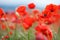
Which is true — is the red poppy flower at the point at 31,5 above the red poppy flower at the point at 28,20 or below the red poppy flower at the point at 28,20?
above

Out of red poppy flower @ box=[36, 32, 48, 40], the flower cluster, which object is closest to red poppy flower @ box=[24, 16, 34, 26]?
the flower cluster

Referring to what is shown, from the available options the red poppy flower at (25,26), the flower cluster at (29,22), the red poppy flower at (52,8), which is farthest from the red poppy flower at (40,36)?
the red poppy flower at (52,8)

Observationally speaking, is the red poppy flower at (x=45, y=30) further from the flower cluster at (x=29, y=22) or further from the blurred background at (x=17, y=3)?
the blurred background at (x=17, y=3)

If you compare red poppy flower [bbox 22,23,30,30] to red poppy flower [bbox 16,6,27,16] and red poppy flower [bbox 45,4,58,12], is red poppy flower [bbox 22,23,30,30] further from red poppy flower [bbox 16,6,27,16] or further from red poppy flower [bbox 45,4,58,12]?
red poppy flower [bbox 45,4,58,12]

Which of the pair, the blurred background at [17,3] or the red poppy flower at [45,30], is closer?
the red poppy flower at [45,30]

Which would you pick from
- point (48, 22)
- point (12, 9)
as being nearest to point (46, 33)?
point (48, 22)

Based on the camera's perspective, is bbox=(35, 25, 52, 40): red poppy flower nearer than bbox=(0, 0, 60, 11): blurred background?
Yes

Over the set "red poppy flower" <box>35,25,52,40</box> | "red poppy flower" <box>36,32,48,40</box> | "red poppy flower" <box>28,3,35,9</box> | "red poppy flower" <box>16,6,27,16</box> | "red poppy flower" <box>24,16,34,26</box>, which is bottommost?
"red poppy flower" <box>36,32,48,40</box>

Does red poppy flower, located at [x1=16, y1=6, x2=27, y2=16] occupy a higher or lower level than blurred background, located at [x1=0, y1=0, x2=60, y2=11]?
lower

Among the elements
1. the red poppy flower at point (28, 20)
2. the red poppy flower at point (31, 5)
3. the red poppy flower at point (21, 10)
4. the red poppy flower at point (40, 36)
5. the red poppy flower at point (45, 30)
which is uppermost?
the red poppy flower at point (31, 5)
